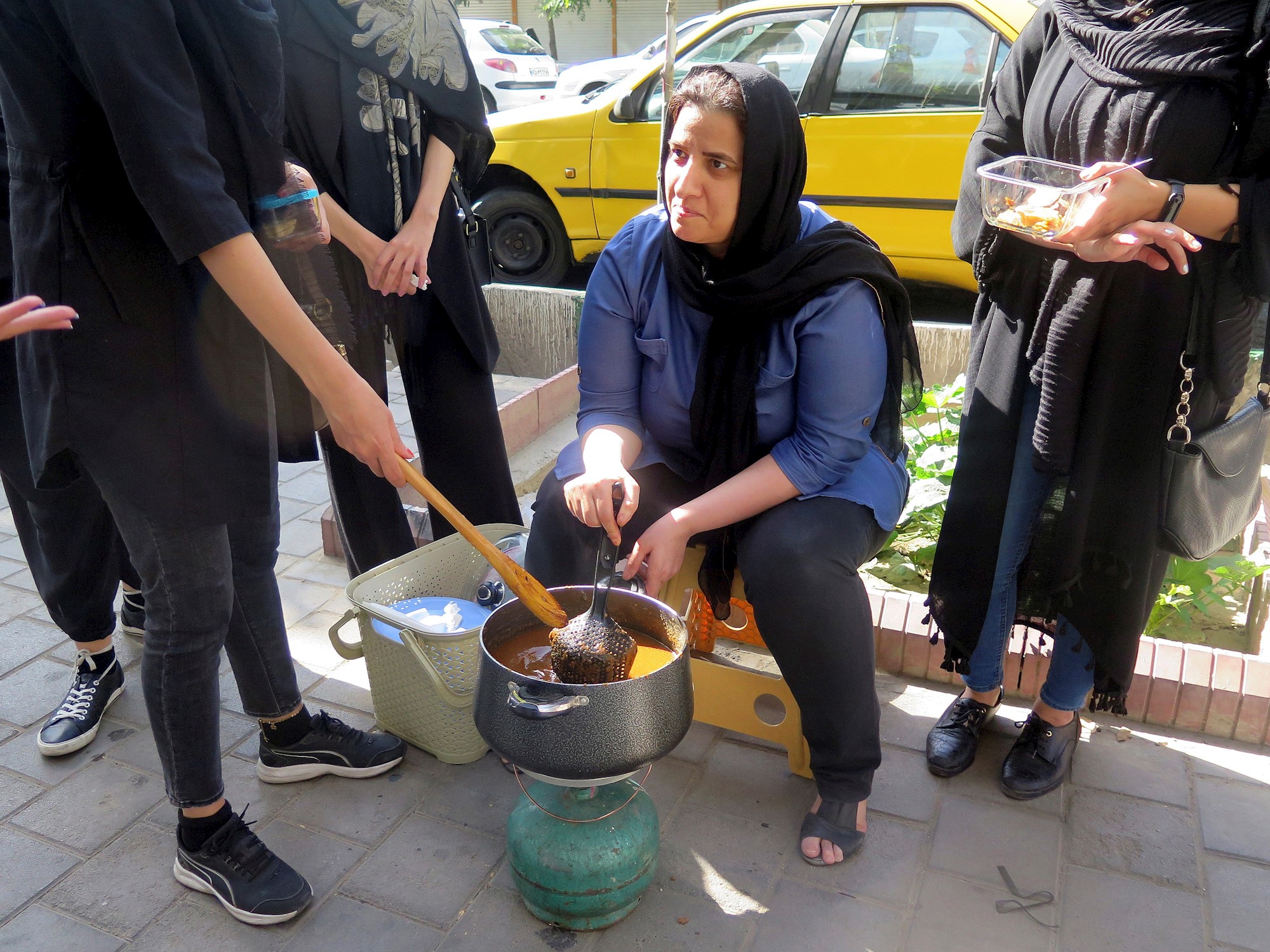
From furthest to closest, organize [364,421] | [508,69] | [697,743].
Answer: [508,69] → [697,743] → [364,421]

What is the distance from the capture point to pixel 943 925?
1.85 metres

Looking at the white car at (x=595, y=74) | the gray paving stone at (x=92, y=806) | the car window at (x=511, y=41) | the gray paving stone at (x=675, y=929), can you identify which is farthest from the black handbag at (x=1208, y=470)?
the car window at (x=511, y=41)

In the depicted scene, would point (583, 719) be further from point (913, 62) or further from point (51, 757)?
point (913, 62)

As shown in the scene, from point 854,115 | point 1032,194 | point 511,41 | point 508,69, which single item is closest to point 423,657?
point 1032,194

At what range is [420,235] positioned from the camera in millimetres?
2232

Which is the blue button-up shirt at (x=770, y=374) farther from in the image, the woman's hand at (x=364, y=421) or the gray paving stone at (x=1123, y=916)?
the gray paving stone at (x=1123, y=916)

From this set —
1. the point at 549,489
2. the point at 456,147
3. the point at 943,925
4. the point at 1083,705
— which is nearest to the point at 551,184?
the point at 456,147

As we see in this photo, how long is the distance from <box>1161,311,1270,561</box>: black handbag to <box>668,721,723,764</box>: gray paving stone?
1.12 metres

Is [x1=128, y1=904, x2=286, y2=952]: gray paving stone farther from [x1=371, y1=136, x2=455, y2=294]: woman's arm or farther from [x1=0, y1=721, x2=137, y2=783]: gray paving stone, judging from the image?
[x1=371, y1=136, x2=455, y2=294]: woman's arm

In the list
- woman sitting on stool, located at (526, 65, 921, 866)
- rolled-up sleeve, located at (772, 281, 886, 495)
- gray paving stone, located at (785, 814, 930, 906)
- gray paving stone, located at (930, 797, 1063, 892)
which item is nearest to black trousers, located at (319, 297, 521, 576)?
woman sitting on stool, located at (526, 65, 921, 866)

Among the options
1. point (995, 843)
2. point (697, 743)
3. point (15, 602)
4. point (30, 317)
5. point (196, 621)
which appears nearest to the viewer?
point (30, 317)

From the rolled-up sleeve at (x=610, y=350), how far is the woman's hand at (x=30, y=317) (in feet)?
3.44

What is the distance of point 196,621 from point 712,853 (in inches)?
44.2

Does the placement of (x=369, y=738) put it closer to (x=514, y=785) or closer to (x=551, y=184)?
(x=514, y=785)
